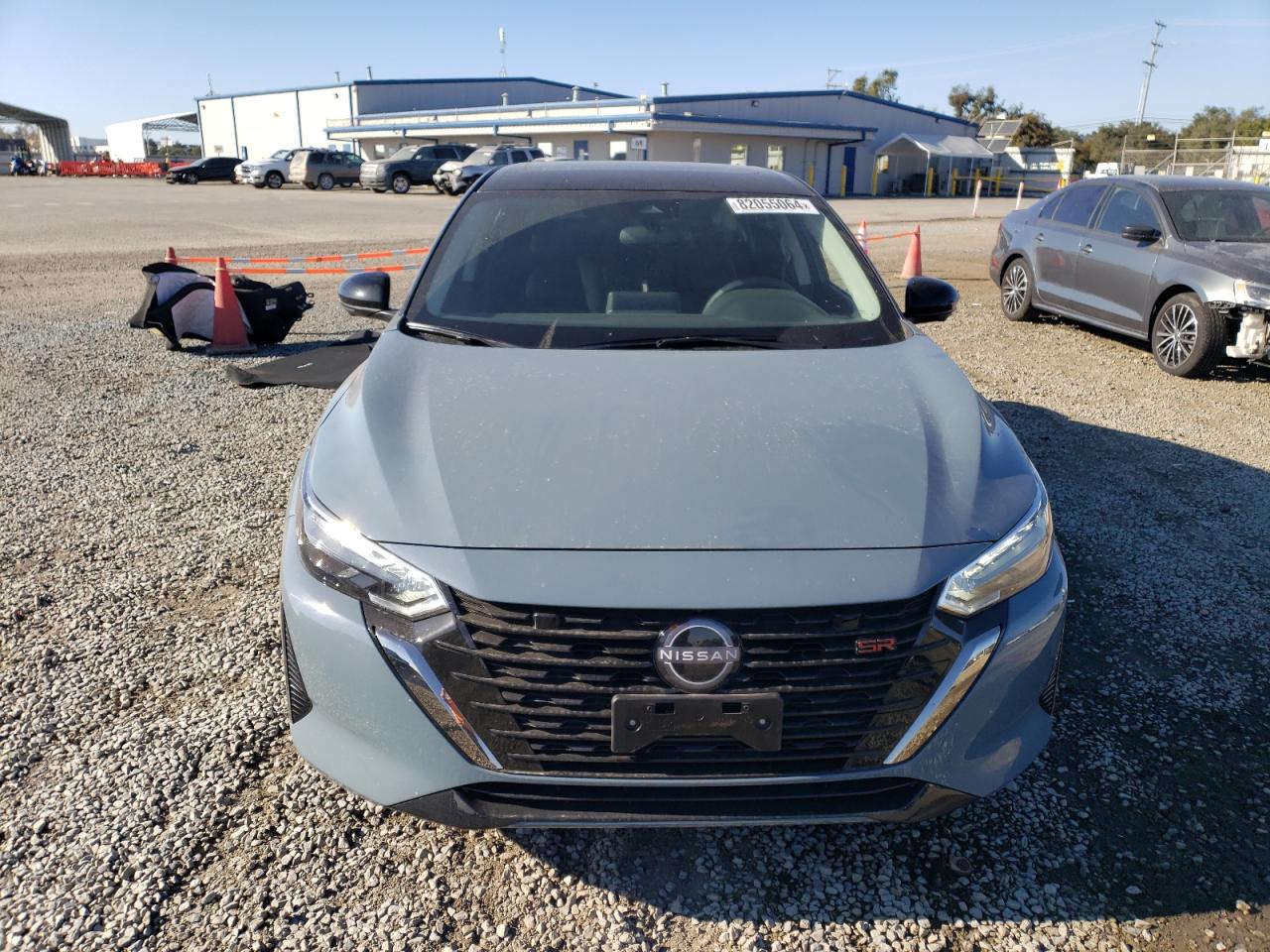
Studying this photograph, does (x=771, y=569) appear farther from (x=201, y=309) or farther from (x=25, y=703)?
(x=201, y=309)

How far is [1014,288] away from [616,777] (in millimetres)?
9461

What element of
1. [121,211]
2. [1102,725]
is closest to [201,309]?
[1102,725]

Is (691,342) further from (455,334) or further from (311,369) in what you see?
(311,369)

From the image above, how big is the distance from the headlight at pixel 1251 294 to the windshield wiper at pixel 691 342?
6.09 metres

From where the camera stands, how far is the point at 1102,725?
9.78 ft

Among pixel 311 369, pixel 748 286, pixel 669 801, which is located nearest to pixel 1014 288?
pixel 311 369

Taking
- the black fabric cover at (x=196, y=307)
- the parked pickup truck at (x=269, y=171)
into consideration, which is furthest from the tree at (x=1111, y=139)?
the black fabric cover at (x=196, y=307)

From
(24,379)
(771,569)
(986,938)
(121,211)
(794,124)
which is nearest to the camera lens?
(771,569)

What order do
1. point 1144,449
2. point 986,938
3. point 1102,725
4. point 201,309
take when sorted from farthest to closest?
point 201,309 < point 1144,449 < point 1102,725 < point 986,938

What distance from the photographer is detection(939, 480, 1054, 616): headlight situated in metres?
2.07

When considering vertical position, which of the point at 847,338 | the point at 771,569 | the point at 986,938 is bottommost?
the point at 986,938

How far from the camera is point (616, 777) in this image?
6.60ft

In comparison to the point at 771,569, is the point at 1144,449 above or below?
below

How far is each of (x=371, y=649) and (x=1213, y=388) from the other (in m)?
7.66
